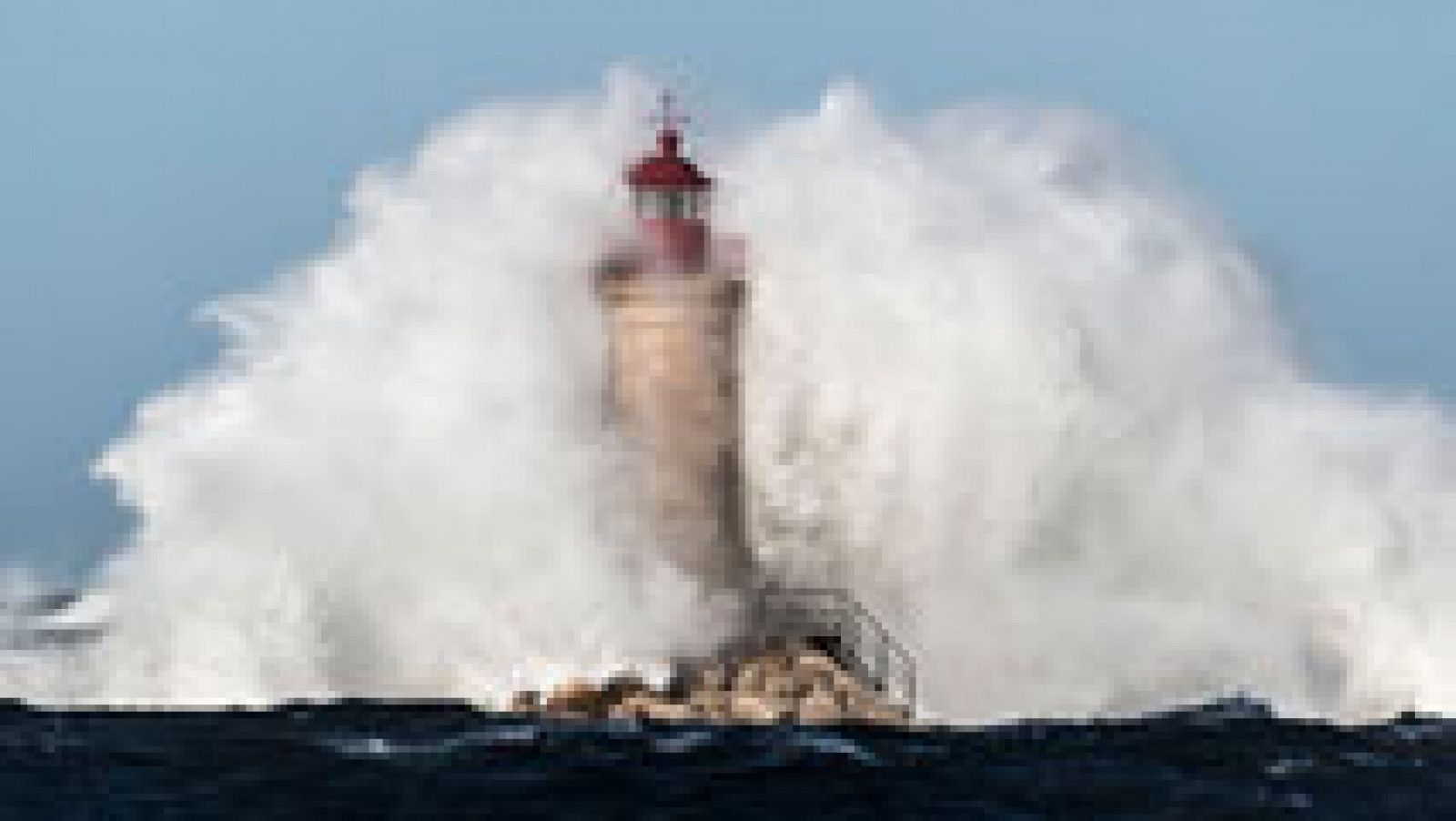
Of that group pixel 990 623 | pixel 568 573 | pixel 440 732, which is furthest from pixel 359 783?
pixel 990 623

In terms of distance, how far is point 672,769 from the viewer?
82.4 ft

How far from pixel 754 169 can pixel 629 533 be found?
590 centimetres

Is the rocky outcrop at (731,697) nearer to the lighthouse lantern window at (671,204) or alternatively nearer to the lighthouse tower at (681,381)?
the lighthouse tower at (681,381)

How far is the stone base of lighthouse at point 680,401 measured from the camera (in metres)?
31.3

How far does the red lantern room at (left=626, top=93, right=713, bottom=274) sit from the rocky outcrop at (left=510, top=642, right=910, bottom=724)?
4540mm

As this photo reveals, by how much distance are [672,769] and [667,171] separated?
29.9 feet

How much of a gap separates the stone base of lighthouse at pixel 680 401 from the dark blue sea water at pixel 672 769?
3.35 metres

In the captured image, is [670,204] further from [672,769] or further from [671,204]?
[672,769]

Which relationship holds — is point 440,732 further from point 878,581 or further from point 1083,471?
point 1083,471

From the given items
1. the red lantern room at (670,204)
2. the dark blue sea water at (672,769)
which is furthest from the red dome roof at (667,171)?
the dark blue sea water at (672,769)

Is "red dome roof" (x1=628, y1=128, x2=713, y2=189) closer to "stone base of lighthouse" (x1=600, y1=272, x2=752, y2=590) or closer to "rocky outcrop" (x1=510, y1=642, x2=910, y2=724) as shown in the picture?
"stone base of lighthouse" (x1=600, y1=272, x2=752, y2=590)

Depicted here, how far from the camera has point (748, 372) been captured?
3262cm

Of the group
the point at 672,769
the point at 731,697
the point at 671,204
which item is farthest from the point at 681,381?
the point at 672,769

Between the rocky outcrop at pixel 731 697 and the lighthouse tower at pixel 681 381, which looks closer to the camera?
the rocky outcrop at pixel 731 697
